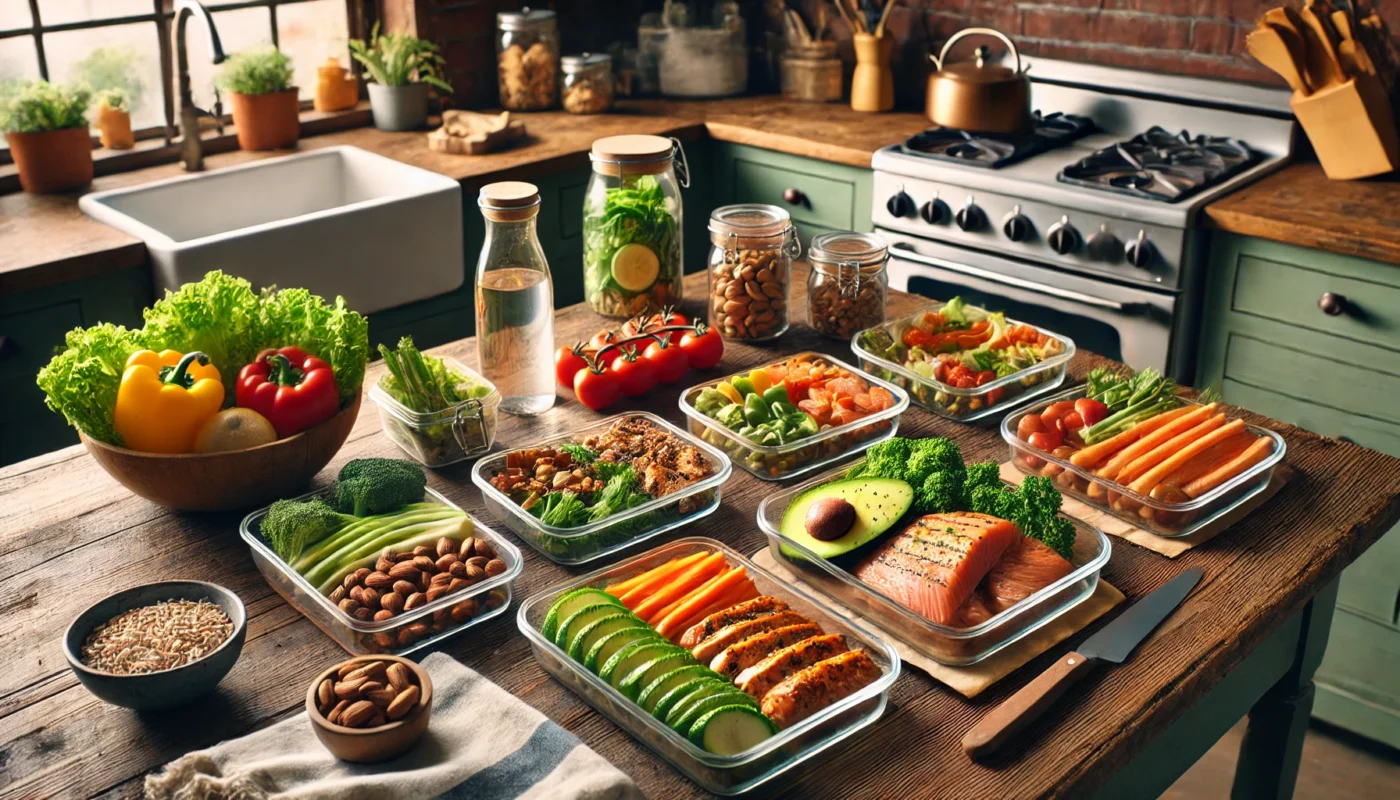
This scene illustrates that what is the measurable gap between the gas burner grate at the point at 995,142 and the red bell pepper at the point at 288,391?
1945mm

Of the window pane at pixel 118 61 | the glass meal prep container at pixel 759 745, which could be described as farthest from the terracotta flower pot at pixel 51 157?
the glass meal prep container at pixel 759 745

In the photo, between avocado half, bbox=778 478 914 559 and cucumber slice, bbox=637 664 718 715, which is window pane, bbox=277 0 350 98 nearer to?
avocado half, bbox=778 478 914 559

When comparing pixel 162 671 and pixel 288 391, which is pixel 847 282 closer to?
pixel 288 391

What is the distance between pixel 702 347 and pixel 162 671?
1005 millimetres

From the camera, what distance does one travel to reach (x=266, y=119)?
131 inches

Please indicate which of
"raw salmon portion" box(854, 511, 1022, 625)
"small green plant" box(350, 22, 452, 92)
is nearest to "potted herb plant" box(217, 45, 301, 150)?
"small green plant" box(350, 22, 452, 92)

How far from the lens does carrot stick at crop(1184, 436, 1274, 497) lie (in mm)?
1531

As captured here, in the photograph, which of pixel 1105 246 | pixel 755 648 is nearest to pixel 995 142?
pixel 1105 246

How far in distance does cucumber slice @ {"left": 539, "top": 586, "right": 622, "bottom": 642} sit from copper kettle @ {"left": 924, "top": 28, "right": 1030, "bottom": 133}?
2.25m

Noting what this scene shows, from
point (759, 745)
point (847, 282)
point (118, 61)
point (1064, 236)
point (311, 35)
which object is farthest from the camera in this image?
point (311, 35)

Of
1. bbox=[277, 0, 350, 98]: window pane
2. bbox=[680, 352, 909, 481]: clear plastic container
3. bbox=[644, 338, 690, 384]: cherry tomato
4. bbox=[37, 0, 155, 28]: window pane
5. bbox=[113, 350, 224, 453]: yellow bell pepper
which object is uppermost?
bbox=[37, 0, 155, 28]: window pane

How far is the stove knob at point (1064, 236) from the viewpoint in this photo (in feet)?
9.36

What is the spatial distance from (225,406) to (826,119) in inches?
95.6

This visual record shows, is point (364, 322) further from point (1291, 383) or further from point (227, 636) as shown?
point (1291, 383)
